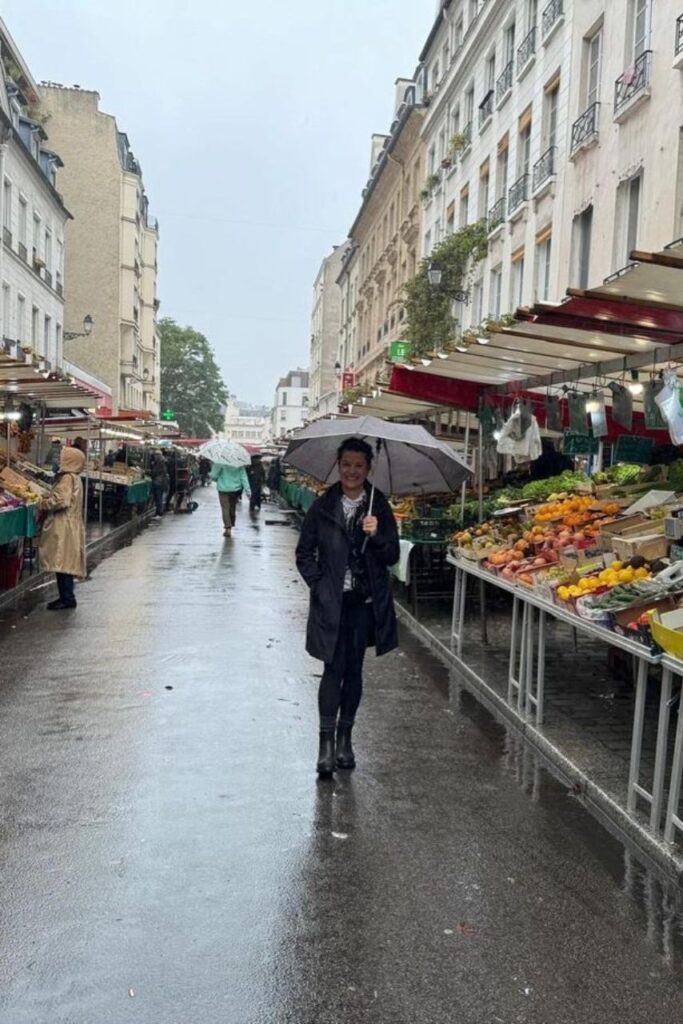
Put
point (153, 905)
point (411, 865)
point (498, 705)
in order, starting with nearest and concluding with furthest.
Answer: point (153, 905)
point (411, 865)
point (498, 705)

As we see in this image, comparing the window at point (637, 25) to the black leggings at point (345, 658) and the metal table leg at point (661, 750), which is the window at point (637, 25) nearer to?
the black leggings at point (345, 658)

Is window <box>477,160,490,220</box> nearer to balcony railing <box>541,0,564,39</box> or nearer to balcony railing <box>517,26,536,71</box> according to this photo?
balcony railing <box>517,26,536,71</box>

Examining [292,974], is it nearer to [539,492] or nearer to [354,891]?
[354,891]

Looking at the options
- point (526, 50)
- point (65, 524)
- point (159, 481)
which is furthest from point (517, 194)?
point (65, 524)

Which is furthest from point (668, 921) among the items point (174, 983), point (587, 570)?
point (587, 570)

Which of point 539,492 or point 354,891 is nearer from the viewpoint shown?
point 354,891

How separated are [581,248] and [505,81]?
22.7 feet

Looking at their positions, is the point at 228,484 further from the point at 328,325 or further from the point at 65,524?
the point at 328,325

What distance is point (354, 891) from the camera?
3674 mm

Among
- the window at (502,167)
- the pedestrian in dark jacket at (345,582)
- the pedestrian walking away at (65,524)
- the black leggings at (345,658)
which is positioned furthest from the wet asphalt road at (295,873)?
the window at (502,167)

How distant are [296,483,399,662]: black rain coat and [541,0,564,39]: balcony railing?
1623 centimetres

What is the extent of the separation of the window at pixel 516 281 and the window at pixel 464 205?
498 centimetres

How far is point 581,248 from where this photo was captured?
54.5ft

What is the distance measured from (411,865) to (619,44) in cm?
1498
